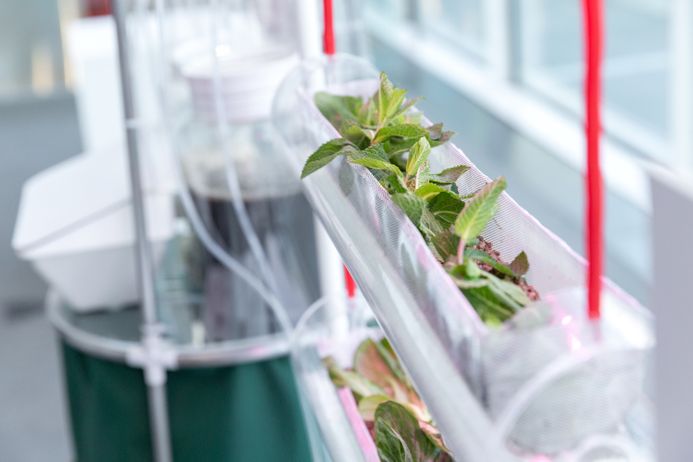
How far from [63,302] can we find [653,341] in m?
1.43

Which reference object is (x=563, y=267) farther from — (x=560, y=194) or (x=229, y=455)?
(x=560, y=194)

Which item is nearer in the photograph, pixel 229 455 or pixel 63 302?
pixel 229 455

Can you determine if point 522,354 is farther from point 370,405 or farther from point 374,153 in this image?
point 370,405

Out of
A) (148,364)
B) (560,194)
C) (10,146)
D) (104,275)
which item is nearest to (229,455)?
(148,364)

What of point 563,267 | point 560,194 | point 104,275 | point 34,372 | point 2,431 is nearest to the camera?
point 563,267

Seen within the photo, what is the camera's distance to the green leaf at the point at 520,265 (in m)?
0.73

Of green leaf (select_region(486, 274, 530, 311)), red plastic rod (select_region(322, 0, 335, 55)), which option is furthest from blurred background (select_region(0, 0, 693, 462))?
green leaf (select_region(486, 274, 530, 311))

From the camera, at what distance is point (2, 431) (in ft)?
9.09

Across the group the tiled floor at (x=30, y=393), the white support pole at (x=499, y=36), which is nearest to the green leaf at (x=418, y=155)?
the tiled floor at (x=30, y=393)

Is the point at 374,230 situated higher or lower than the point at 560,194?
higher

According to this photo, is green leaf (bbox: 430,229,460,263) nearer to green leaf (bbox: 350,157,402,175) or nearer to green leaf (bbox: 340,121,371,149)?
green leaf (bbox: 350,157,402,175)

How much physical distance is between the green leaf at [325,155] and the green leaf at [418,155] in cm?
7

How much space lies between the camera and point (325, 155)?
90 centimetres

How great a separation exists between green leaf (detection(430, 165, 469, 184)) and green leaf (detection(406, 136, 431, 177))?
0.06 ft
